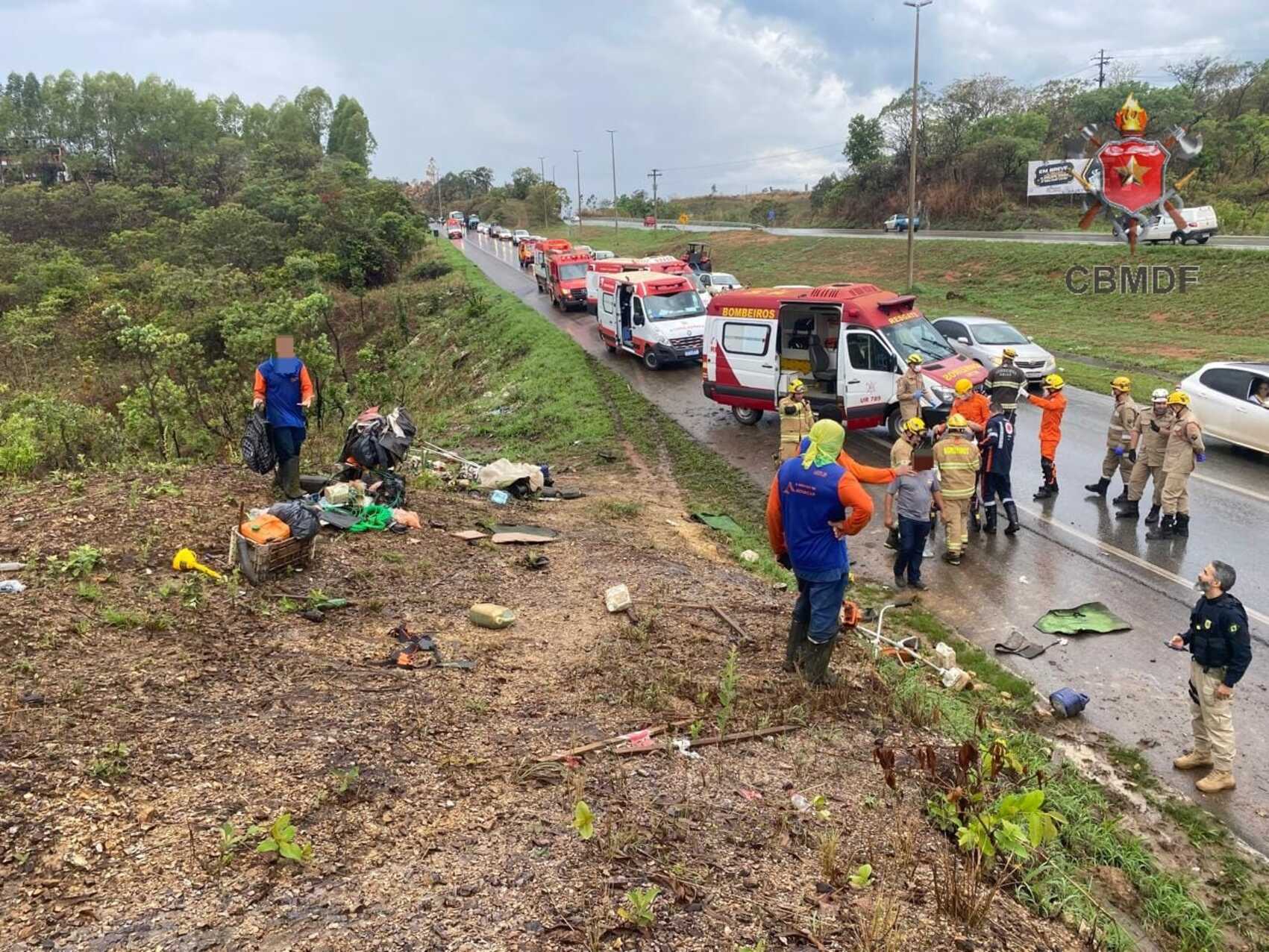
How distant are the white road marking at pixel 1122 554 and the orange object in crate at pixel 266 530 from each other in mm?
8261

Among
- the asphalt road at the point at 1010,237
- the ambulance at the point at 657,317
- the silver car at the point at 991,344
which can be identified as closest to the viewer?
the silver car at the point at 991,344

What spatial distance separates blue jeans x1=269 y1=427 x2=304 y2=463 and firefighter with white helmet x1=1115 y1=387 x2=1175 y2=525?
30.6 ft

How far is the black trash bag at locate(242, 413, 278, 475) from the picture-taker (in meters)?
8.22

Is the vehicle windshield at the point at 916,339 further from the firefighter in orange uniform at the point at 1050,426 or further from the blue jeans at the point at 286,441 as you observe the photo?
the blue jeans at the point at 286,441

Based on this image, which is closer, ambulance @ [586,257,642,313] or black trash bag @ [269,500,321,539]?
black trash bag @ [269,500,321,539]

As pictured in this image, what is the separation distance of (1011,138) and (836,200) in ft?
45.2

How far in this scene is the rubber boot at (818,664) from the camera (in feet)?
18.8

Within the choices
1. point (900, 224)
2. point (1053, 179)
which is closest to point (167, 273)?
point (900, 224)

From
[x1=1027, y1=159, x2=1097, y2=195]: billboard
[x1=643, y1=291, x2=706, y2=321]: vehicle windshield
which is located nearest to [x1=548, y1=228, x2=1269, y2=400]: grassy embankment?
[x1=643, y1=291, x2=706, y2=321]: vehicle windshield

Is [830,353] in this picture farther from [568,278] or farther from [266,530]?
[568,278]

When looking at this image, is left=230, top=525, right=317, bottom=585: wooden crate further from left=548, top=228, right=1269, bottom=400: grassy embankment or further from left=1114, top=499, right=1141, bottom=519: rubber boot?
left=548, top=228, right=1269, bottom=400: grassy embankment

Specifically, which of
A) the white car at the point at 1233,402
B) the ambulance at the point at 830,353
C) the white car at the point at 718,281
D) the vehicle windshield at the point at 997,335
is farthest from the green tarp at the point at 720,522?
the white car at the point at 718,281

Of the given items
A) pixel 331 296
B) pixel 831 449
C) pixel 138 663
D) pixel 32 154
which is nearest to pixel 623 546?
pixel 831 449

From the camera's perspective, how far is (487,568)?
7934 mm
